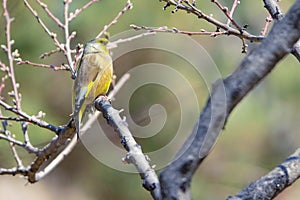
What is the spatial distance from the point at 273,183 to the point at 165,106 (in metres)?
3.26

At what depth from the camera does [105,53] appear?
65.2 inches

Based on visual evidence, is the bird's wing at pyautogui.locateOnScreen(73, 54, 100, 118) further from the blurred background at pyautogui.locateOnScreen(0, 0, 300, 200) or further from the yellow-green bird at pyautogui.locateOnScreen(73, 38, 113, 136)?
the blurred background at pyautogui.locateOnScreen(0, 0, 300, 200)

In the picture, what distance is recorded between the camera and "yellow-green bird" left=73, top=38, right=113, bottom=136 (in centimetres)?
149

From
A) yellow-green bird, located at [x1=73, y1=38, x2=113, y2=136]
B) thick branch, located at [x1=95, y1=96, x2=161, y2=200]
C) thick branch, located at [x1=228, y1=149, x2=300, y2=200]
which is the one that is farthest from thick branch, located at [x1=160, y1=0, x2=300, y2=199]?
yellow-green bird, located at [x1=73, y1=38, x2=113, y2=136]

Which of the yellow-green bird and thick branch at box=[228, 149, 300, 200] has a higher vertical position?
the yellow-green bird

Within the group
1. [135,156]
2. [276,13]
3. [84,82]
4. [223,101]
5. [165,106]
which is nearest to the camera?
[223,101]

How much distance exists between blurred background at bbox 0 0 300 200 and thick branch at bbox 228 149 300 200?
2.73 meters

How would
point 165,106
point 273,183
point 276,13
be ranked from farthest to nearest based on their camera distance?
point 165,106 < point 276,13 < point 273,183

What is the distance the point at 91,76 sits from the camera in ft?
5.05

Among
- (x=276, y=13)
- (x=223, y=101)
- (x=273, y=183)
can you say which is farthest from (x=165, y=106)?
(x=223, y=101)

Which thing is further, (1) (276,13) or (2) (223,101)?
(1) (276,13)

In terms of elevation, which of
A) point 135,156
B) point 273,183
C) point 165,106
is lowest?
point 165,106

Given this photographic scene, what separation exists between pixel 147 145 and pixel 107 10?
Answer: 942mm

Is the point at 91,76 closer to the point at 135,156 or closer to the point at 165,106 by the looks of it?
the point at 135,156
